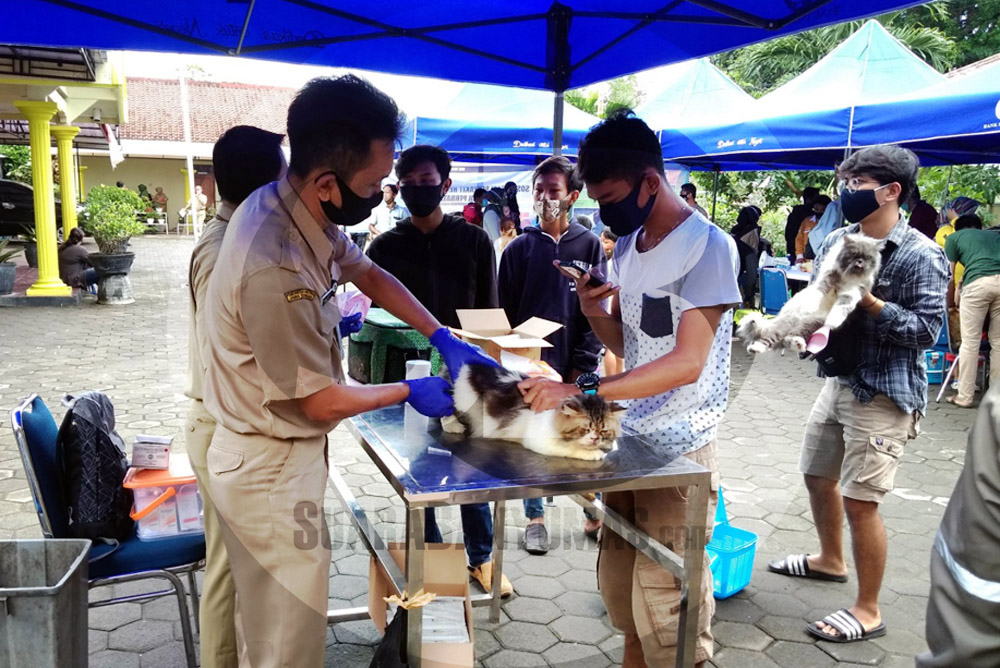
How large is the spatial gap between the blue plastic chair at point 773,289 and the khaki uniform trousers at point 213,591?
25.2 ft

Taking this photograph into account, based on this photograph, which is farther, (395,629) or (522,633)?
(522,633)

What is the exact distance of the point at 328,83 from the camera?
1.86m

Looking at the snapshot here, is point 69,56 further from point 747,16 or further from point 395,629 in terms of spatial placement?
point 395,629

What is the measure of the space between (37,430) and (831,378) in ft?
10.0

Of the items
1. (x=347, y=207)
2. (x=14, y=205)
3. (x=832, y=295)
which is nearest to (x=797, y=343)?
(x=832, y=295)

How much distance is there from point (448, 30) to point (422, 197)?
43.5 inches

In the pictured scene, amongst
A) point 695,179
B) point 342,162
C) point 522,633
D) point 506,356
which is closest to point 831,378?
point 506,356

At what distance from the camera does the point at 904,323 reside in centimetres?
265

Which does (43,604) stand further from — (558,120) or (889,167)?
(558,120)

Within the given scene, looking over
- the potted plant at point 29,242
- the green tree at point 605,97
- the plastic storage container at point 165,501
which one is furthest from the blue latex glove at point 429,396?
the green tree at point 605,97

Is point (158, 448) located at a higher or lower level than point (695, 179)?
lower

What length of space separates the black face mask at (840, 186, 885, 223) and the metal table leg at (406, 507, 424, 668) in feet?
7.12

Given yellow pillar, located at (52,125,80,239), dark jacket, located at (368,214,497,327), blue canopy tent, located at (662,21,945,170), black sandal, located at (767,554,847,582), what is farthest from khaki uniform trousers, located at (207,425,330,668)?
yellow pillar, located at (52,125,80,239)

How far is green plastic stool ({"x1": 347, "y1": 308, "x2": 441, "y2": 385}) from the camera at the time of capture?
9.98 feet
